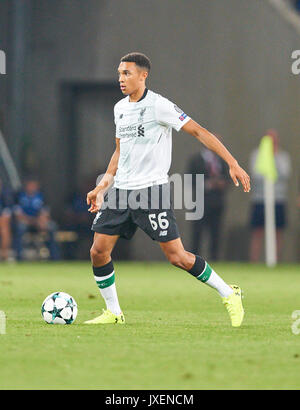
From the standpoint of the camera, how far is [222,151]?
9.10 metres

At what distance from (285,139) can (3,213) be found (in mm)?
6311

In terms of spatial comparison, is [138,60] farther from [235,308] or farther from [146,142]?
[235,308]

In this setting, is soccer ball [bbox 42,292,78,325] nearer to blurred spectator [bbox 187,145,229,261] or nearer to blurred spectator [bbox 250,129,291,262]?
blurred spectator [bbox 187,145,229,261]

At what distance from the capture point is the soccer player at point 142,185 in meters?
9.32

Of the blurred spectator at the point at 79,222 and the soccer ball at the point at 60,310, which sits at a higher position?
the soccer ball at the point at 60,310

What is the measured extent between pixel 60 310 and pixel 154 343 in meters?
1.66

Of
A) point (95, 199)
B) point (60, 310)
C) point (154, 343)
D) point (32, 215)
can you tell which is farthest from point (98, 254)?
point (32, 215)

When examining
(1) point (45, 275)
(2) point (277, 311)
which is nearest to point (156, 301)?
(2) point (277, 311)

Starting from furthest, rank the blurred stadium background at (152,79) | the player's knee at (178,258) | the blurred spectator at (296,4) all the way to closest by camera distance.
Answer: the blurred spectator at (296,4) < the blurred stadium background at (152,79) < the player's knee at (178,258)

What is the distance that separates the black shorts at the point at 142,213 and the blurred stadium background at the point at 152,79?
12.9 metres

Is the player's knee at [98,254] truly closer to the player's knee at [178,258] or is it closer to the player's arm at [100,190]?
the player's arm at [100,190]

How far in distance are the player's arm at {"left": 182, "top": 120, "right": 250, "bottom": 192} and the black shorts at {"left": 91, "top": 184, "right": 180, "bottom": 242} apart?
582 millimetres

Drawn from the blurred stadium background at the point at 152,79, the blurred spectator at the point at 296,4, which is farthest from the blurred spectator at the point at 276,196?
the blurred spectator at the point at 296,4

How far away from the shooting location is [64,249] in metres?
22.6
